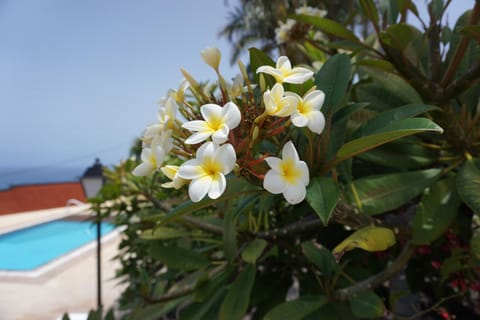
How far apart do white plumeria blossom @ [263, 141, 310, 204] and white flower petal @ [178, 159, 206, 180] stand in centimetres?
7

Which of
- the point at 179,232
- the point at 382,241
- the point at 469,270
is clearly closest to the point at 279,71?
the point at 382,241

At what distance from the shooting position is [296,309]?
0.58 metres

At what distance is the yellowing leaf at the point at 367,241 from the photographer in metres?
0.41

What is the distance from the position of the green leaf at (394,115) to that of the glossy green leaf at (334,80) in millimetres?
53

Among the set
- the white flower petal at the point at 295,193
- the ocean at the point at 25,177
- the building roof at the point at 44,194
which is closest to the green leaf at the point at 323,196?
the white flower petal at the point at 295,193

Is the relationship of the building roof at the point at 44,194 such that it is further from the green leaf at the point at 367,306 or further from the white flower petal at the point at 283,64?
the white flower petal at the point at 283,64

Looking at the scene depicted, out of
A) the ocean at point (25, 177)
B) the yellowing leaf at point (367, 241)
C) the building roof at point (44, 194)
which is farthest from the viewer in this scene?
the building roof at point (44, 194)

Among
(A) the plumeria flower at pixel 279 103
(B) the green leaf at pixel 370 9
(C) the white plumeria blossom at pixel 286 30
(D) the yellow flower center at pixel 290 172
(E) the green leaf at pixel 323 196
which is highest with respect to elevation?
(C) the white plumeria blossom at pixel 286 30

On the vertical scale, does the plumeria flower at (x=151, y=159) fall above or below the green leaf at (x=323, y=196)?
above

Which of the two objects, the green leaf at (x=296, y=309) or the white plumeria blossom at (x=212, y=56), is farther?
the green leaf at (x=296, y=309)

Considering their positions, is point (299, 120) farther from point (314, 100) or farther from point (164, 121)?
point (164, 121)

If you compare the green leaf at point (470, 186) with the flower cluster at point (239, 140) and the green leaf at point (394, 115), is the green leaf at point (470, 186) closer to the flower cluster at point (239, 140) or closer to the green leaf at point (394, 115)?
the green leaf at point (394, 115)

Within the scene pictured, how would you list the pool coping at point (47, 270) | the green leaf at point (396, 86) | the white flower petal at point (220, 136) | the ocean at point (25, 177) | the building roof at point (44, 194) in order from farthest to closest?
the building roof at point (44, 194) → the ocean at point (25, 177) → the pool coping at point (47, 270) → the green leaf at point (396, 86) → the white flower petal at point (220, 136)

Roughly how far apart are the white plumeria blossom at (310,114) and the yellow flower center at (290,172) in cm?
4
